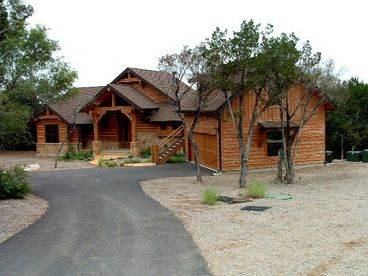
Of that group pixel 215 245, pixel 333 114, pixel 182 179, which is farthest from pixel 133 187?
pixel 333 114

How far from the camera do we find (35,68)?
18.4 m

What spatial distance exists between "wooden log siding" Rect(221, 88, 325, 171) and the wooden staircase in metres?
5.41

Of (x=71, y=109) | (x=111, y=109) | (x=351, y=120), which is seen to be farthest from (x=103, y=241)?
(x=351, y=120)

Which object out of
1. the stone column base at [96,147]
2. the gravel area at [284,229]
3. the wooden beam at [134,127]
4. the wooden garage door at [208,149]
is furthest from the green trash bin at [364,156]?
the stone column base at [96,147]

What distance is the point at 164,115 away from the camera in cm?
3175

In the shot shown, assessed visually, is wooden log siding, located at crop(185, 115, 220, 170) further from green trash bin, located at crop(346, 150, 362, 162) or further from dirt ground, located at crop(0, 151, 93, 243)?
green trash bin, located at crop(346, 150, 362, 162)

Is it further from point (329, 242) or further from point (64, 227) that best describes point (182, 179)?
point (329, 242)

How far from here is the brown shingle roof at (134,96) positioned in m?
31.3

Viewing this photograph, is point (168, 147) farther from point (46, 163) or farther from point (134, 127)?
point (46, 163)

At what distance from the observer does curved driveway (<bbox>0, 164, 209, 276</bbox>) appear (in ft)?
26.9

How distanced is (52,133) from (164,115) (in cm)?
991

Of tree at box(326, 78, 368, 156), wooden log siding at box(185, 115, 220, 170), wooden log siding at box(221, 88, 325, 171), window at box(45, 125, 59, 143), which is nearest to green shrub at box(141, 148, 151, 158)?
wooden log siding at box(185, 115, 220, 170)

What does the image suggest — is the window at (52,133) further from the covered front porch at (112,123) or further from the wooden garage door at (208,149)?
the wooden garage door at (208,149)

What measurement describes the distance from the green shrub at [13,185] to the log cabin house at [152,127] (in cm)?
852
